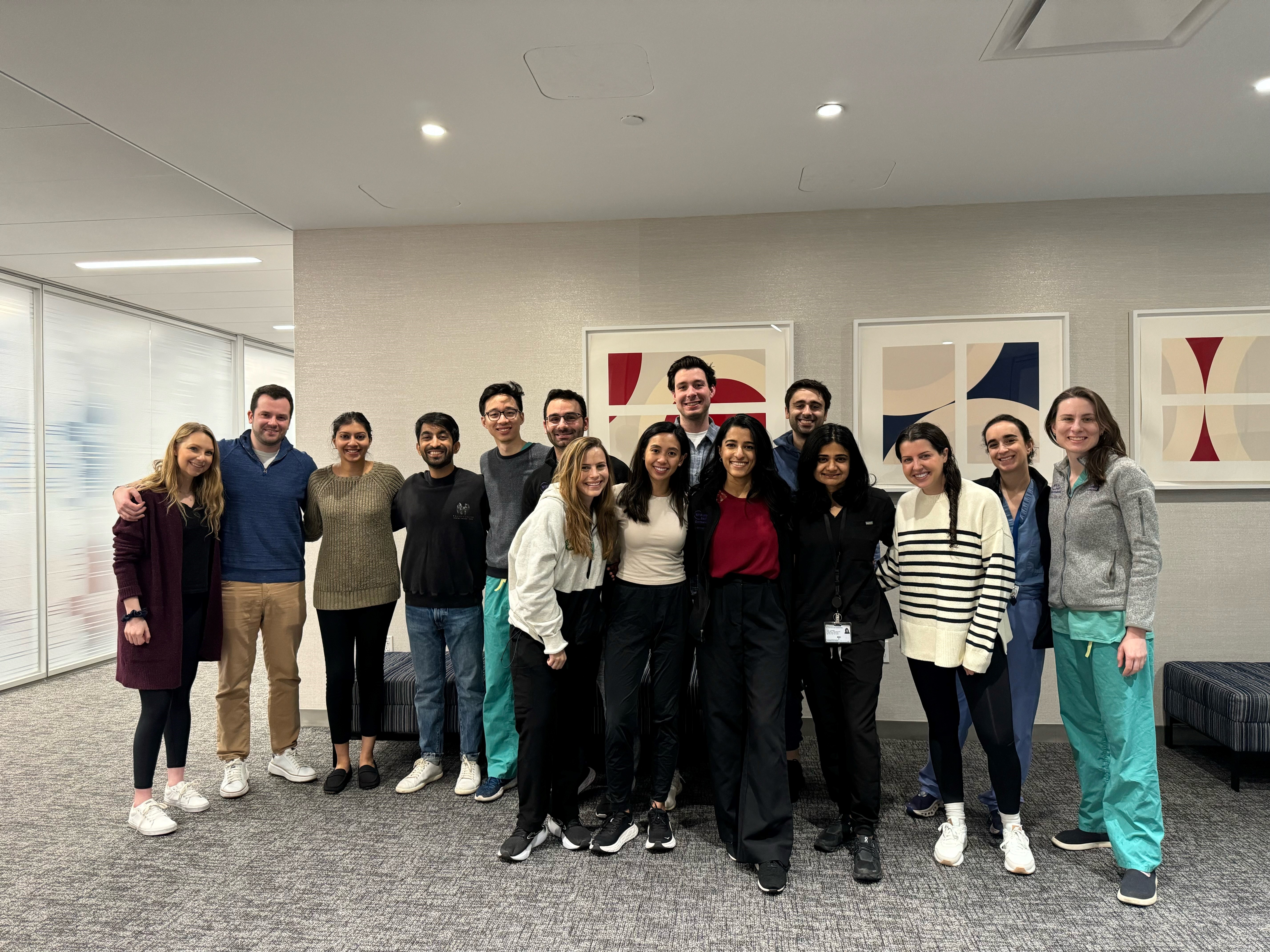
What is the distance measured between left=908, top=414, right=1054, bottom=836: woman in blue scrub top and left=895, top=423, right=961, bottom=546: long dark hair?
34 cm

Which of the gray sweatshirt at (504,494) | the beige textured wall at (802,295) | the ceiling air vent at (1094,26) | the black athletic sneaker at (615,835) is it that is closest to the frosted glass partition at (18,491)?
the beige textured wall at (802,295)

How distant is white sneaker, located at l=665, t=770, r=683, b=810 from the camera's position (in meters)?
3.13

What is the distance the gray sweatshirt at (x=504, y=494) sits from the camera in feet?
10.9

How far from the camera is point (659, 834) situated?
2.84 metres

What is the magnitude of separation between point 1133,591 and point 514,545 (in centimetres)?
217

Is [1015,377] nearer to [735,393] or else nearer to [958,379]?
[958,379]

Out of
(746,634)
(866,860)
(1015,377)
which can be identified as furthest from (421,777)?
(1015,377)

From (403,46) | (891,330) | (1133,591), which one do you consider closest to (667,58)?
(403,46)

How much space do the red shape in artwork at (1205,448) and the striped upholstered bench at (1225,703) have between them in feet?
3.51

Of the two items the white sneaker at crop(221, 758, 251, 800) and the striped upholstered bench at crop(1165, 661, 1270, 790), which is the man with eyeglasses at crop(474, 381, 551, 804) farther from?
the striped upholstered bench at crop(1165, 661, 1270, 790)

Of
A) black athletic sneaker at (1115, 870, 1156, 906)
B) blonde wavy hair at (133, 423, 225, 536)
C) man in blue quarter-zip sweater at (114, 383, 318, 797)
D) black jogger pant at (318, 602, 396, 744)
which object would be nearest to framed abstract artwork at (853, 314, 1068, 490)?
black athletic sneaker at (1115, 870, 1156, 906)

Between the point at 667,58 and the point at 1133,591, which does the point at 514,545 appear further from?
the point at 1133,591

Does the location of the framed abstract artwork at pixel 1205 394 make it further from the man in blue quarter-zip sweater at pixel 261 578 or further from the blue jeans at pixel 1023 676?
the man in blue quarter-zip sweater at pixel 261 578

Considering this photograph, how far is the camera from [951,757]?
2.82 m
